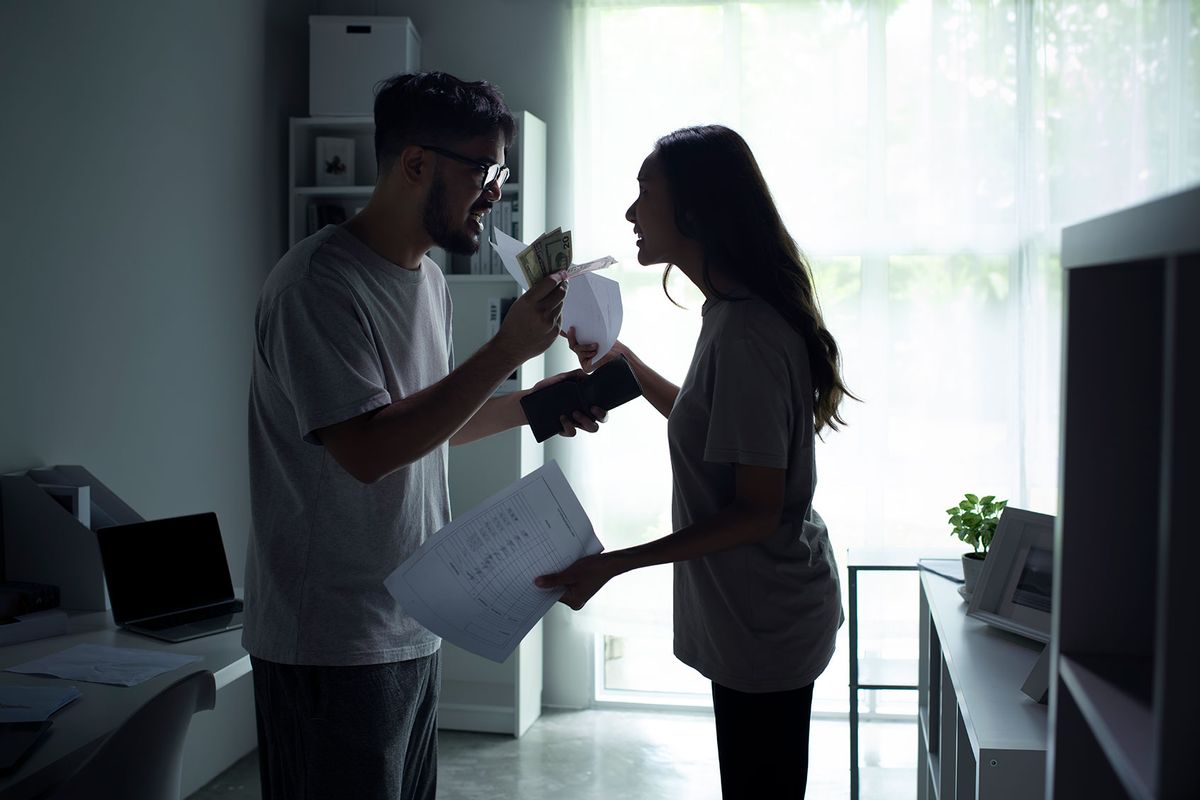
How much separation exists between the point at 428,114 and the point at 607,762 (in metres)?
2.51

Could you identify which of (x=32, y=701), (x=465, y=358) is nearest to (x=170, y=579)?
(x=32, y=701)

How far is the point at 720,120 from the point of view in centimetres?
363

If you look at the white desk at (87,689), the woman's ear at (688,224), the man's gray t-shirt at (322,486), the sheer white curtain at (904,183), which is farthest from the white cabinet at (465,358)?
the man's gray t-shirt at (322,486)

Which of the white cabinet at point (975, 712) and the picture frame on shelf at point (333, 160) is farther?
the picture frame on shelf at point (333, 160)

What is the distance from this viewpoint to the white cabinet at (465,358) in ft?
11.5

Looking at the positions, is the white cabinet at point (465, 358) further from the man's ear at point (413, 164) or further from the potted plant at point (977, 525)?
the man's ear at point (413, 164)

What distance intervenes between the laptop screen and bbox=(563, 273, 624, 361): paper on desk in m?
0.96

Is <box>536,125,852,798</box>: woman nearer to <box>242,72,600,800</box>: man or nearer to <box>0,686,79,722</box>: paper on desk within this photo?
<box>242,72,600,800</box>: man

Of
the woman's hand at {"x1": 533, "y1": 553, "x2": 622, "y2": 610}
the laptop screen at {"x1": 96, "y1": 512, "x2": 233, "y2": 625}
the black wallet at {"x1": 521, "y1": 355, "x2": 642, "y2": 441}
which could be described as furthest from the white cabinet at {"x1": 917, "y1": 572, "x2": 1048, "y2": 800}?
the laptop screen at {"x1": 96, "y1": 512, "x2": 233, "y2": 625}

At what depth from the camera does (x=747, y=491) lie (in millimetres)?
1521

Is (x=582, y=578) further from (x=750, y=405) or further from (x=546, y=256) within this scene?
(x=546, y=256)

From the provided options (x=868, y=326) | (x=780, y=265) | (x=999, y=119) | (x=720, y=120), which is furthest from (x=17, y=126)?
(x=999, y=119)

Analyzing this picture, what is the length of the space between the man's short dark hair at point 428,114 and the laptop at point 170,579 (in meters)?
1.01

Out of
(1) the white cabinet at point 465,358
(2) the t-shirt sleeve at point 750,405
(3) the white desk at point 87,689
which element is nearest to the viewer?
(3) the white desk at point 87,689
